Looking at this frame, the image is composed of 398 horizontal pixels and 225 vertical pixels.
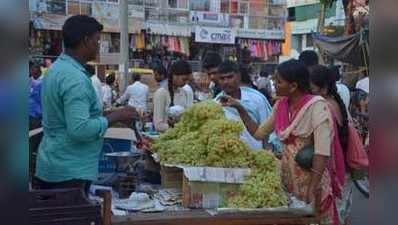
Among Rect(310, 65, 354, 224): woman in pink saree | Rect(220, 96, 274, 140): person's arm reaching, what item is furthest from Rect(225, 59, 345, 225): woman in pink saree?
Rect(220, 96, 274, 140): person's arm reaching

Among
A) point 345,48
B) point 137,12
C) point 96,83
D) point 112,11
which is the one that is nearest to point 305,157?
point 96,83

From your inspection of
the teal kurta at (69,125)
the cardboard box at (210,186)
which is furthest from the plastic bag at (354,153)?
the teal kurta at (69,125)

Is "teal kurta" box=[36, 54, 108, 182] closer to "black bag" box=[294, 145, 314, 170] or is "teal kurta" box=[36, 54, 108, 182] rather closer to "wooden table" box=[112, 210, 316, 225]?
"wooden table" box=[112, 210, 316, 225]

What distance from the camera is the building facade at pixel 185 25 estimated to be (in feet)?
58.7

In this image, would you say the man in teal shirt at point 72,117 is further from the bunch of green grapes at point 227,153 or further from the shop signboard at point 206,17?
the shop signboard at point 206,17

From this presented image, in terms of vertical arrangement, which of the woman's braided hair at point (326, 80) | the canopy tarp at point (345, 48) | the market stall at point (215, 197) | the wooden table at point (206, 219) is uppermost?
the canopy tarp at point (345, 48)

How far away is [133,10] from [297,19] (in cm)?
702

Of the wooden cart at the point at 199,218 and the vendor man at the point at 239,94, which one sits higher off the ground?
the vendor man at the point at 239,94

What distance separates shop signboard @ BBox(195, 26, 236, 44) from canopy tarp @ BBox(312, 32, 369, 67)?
8.87 metres

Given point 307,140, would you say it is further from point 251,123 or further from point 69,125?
point 69,125

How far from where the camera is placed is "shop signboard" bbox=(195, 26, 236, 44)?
19533mm

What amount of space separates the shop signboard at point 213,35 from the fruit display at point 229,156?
54.6ft

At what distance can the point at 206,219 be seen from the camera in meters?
2.57
